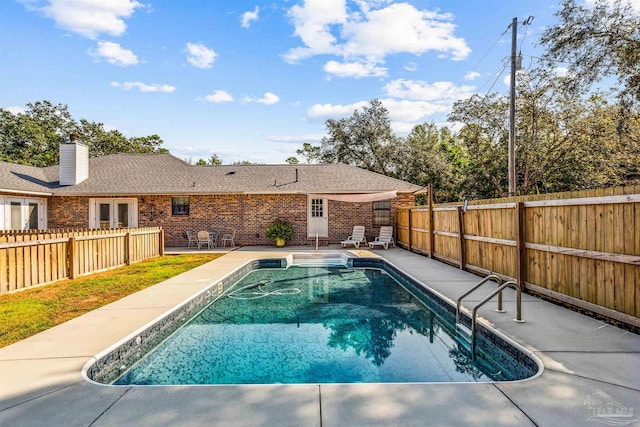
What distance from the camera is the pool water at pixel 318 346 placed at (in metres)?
4.25

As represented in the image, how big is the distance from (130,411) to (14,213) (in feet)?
53.9

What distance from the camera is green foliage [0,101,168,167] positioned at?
31.2 meters

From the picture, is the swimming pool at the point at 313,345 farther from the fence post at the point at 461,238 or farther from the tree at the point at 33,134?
the tree at the point at 33,134

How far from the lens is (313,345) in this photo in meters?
5.25

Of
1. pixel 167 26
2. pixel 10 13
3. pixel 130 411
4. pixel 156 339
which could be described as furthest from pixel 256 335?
pixel 10 13

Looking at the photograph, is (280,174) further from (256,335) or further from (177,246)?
(256,335)

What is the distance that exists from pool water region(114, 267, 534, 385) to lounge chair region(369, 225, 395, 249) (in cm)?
720

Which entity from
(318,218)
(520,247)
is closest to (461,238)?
(520,247)

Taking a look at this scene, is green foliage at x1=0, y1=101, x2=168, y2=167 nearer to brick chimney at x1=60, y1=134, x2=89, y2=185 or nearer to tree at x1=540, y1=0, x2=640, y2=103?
brick chimney at x1=60, y1=134, x2=89, y2=185

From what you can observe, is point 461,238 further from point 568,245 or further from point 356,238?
point 356,238

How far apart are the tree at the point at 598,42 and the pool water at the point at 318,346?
11334mm

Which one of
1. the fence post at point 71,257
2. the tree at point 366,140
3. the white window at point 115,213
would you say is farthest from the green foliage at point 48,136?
the fence post at point 71,257

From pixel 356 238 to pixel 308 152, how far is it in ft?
92.9

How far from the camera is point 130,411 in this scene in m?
2.85
